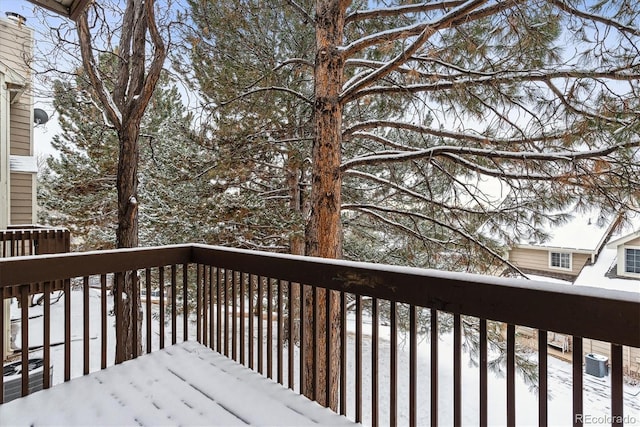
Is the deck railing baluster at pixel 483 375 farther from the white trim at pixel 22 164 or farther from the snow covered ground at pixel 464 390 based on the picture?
the white trim at pixel 22 164

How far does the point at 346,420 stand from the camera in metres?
1.87

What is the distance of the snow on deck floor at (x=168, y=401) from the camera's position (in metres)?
1.84

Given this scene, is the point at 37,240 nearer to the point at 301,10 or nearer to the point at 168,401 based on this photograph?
the point at 168,401

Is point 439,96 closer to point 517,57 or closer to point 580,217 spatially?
point 517,57

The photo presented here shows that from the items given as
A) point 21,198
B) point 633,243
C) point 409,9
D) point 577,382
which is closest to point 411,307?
point 577,382

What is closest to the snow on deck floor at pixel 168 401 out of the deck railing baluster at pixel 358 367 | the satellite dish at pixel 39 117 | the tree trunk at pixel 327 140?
the deck railing baluster at pixel 358 367

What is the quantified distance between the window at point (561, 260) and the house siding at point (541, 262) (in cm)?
6

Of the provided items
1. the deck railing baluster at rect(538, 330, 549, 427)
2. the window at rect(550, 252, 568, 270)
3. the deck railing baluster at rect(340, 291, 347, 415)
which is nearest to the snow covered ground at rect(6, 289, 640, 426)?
the window at rect(550, 252, 568, 270)

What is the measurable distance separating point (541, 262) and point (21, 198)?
10.3 meters

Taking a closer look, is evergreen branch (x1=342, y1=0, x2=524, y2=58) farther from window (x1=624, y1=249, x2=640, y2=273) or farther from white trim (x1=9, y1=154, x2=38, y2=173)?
white trim (x1=9, y1=154, x2=38, y2=173)

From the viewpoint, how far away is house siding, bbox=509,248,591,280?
5.97 meters

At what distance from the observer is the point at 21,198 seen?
7574 mm

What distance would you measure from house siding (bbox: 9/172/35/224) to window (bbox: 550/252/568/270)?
1032 centimetres

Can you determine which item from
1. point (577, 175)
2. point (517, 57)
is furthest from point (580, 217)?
point (517, 57)
